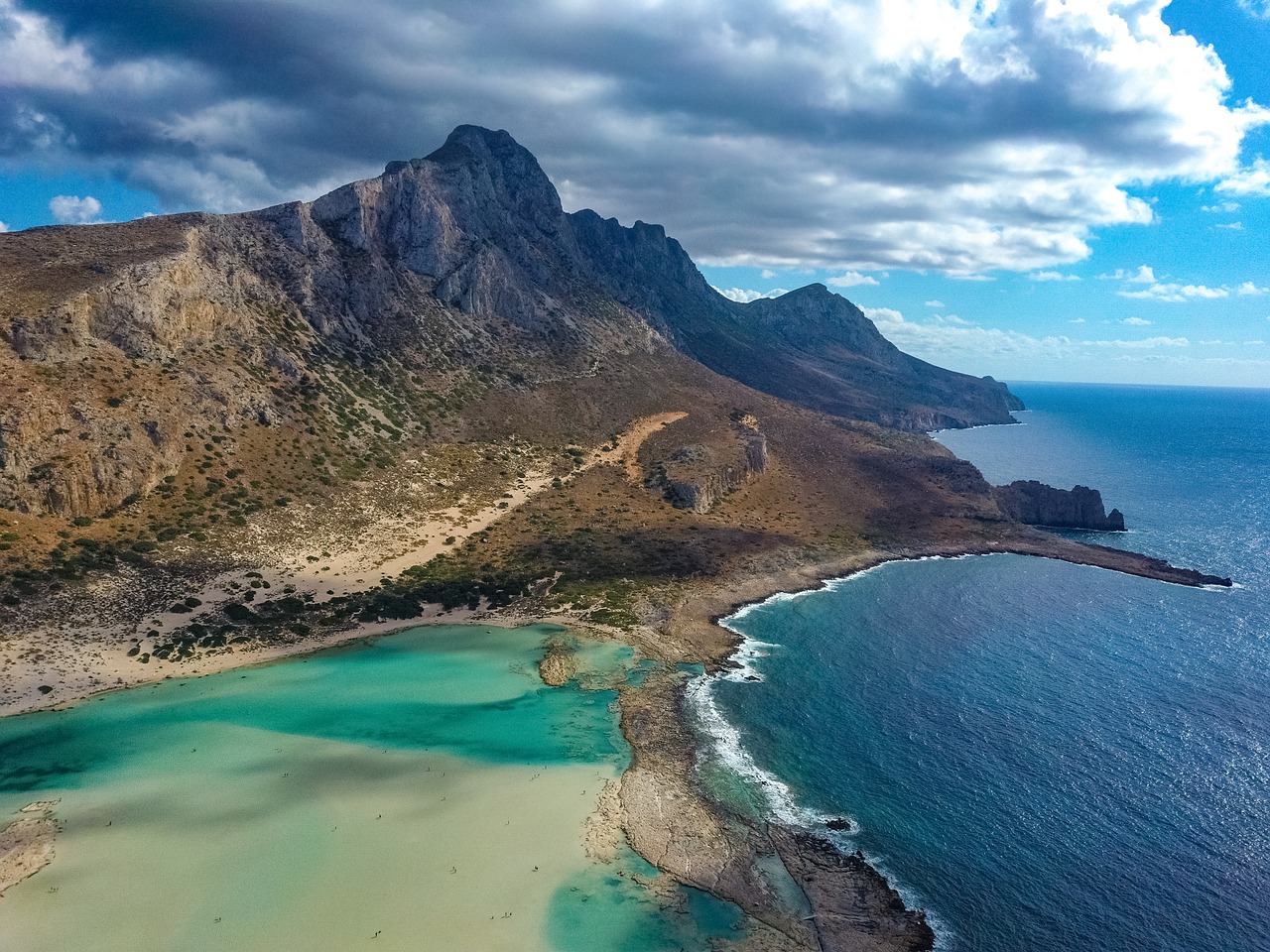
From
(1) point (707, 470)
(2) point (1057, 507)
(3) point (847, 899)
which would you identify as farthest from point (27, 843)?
(2) point (1057, 507)

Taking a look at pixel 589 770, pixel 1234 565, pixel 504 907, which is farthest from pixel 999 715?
pixel 1234 565

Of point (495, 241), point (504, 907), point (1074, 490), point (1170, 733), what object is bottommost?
point (504, 907)

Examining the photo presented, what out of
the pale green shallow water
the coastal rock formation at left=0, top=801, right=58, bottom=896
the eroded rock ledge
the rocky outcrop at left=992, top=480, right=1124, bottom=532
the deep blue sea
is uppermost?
the rocky outcrop at left=992, top=480, right=1124, bottom=532

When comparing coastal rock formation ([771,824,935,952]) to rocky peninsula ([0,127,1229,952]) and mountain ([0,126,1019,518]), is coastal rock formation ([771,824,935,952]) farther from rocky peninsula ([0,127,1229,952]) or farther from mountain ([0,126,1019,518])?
mountain ([0,126,1019,518])

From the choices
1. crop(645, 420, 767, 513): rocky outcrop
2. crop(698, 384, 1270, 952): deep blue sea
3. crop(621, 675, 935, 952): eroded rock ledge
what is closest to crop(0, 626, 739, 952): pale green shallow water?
crop(621, 675, 935, 952): eroded rock ledge

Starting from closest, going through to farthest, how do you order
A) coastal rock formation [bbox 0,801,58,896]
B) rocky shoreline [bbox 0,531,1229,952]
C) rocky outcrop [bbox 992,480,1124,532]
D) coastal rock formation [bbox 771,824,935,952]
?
coastal rock formation [bbox 771,824,935,952], rocky shoreline [bbox 0,531,1229,952], coastal rock formation [bbox 0,801,58,896], rocky outcrop [bbox 992,480,1124,532]

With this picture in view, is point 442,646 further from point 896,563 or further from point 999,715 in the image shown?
point 896,563
